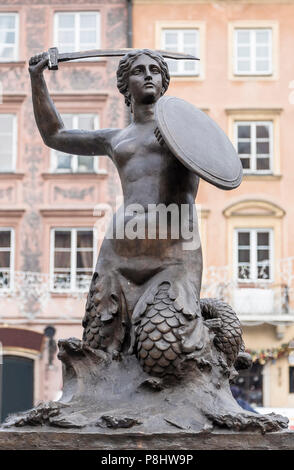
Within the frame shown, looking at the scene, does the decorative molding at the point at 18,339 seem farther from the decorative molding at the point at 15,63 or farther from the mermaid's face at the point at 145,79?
the mermaid's face at the point at 145,79

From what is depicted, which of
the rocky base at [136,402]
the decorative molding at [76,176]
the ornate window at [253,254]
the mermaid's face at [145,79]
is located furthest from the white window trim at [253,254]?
the rocky base at [136,402]

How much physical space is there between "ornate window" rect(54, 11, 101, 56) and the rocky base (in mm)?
19319

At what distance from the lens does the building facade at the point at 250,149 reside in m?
21.4

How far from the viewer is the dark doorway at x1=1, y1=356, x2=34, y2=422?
21.5 metres

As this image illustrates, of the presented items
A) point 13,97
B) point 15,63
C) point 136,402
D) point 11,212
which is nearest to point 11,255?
point 11,212

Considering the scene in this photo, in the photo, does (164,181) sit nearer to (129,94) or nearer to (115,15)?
(129,94)

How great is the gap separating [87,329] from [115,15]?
757 inches

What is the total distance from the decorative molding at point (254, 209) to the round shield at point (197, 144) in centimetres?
1735

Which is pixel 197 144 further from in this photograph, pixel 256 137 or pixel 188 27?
pixel 188 27

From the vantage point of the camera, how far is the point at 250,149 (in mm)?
22422

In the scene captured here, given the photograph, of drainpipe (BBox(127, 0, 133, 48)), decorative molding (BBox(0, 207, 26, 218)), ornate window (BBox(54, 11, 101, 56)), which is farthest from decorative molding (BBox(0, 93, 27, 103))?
drainpipe (BBox(127, 0, 133, 48))

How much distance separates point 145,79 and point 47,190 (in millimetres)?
17630

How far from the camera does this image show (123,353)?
175 inches

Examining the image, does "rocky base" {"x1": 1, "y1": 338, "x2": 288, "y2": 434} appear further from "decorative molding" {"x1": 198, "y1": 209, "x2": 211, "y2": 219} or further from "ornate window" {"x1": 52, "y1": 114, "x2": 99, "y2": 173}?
"ornate window" {"x1": 52, "y1": 114, "x2": 99, "y2": 173}
